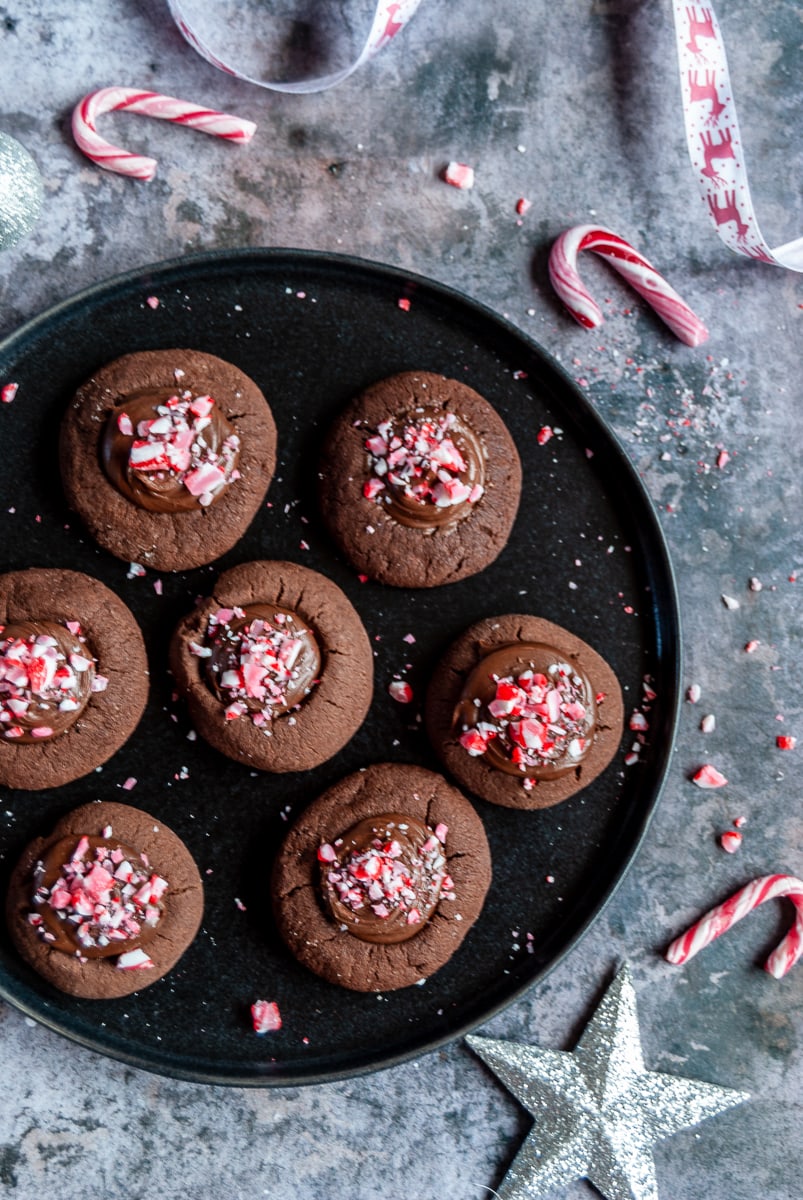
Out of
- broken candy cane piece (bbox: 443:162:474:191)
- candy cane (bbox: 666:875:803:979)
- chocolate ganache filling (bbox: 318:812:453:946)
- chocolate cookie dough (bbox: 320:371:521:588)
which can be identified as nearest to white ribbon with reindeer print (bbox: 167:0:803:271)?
broken candy cane piece (bbox: 443:162:474:191)

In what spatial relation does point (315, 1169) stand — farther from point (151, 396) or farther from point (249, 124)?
point (249, 124)

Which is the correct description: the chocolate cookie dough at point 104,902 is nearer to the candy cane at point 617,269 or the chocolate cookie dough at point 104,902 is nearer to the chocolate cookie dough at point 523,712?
the chocolate cookie dough at point 523,712

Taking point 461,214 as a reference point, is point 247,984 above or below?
below

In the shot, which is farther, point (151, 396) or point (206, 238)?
point (206, 238)

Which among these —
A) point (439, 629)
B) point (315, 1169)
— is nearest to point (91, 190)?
point (439, 629)

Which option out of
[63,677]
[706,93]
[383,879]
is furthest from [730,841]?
[706,93]

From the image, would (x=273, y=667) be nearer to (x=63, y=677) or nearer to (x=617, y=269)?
(x=63, y=677)

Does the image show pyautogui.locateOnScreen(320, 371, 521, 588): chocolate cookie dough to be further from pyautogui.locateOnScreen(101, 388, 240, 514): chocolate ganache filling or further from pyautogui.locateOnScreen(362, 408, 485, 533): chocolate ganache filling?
pyautogui.locateOnScreen(101, 388, 240, 514): chocolate ganache filling
